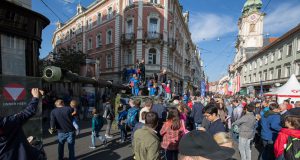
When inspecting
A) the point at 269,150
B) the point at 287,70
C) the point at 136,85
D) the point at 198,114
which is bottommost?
the point at 269,150

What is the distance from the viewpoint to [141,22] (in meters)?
25.8

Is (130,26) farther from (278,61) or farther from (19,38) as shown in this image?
(278,61)

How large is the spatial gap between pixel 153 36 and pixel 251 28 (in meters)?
41.4

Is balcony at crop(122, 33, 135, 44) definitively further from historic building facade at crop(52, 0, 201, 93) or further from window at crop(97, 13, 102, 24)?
window at crop(97, 13, 102, 24)

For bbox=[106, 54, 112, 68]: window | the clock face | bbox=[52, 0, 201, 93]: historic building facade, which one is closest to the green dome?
the clock face

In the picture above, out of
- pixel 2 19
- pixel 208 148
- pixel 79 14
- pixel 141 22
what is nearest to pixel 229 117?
pixel 208 148

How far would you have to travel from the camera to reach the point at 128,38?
26.7 metres

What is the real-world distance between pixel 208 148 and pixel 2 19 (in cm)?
979

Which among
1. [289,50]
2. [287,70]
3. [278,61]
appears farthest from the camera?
[278,61]

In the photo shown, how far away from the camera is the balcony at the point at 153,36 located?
25.5 metres

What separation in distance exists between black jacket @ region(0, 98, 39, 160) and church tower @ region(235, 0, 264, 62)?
194 ft

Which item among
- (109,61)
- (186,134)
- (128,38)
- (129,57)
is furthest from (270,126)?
(109,61)

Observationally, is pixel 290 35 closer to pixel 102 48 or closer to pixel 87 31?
pixel 102 48

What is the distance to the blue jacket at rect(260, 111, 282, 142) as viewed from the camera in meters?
5.10
